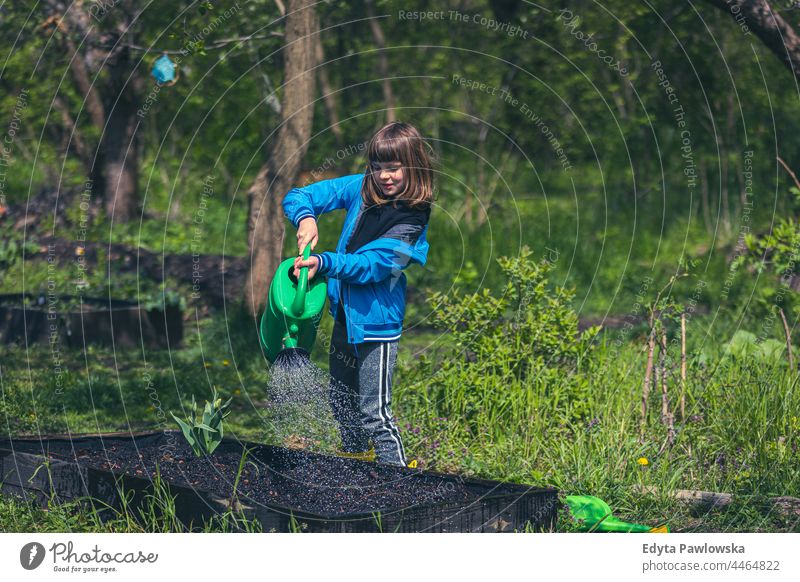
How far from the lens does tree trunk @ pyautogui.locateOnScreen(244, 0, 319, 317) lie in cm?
773

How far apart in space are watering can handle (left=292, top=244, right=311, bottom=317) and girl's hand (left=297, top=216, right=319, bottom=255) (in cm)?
6

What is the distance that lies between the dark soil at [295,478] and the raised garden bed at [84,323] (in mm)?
3218

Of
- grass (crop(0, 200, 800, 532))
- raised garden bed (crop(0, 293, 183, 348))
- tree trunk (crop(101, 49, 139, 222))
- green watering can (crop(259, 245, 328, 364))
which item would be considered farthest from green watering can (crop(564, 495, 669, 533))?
tree trunk (crop(101, 49, 139, 222))

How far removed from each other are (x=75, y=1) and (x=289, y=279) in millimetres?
4889

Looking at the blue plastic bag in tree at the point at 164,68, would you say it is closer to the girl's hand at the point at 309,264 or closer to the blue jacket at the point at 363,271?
the blue jacket at the point at 363,271

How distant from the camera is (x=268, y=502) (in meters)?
4.98

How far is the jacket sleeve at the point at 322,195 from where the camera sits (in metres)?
5.30

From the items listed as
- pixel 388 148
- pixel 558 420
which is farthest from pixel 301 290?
pixel 558 420

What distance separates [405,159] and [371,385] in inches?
41.1

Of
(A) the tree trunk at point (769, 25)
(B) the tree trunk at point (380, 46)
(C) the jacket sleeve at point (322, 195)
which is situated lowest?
(C) the jacket sleeve at point (322, 195)

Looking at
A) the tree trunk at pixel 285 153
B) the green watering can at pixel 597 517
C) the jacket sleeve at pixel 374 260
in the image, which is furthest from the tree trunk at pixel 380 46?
the green watering can at pixel 597 517

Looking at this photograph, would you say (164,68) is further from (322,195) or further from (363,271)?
(363,271)
